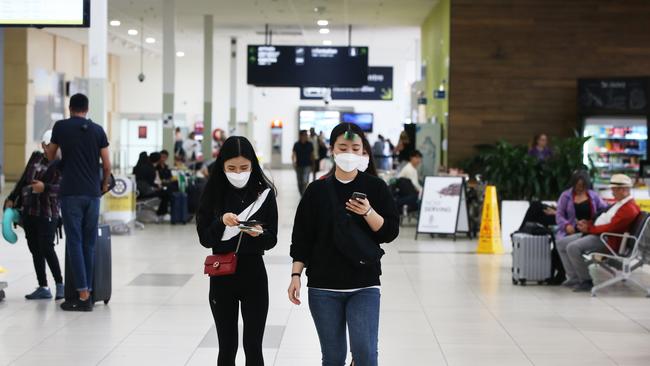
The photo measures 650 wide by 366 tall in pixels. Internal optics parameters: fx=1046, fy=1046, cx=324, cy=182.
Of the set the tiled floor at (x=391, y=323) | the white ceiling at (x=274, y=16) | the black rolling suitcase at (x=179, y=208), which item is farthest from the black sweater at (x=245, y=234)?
the white ceiling at (x=274, y=16)

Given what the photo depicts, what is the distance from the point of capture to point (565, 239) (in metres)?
10.7

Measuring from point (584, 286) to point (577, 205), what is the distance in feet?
3.01

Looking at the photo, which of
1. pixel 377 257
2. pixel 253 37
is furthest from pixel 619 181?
pixel 253 37

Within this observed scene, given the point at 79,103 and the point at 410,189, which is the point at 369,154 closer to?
the point at 79,103

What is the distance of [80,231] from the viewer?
333 inches

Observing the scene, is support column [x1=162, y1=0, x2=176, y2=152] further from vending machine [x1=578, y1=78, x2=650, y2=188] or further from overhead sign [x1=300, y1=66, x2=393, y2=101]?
overhead sign [x1=300, y1=66, x2=393, y2=101]

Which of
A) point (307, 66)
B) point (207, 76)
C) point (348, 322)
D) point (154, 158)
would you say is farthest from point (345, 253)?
point (207, 76)

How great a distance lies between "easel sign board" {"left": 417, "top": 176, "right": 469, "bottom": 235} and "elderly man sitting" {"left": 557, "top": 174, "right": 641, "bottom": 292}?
5.31 metres

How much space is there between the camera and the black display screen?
25.9 metres

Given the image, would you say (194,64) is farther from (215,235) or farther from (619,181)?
(215,235)

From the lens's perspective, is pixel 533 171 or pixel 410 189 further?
pixel 410 189

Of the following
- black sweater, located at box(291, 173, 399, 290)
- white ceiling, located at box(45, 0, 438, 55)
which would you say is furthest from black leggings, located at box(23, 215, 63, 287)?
white ceiling, located at box(45, 0, 438, 55)

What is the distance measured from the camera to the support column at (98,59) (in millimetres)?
11258

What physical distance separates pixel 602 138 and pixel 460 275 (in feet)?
25.8
